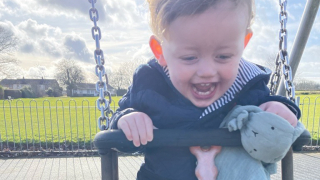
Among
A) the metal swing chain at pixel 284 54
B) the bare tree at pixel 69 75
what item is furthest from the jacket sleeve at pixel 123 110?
the bare tree at pixel 69 75

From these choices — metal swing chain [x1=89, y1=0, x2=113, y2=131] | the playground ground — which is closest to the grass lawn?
the playground ground

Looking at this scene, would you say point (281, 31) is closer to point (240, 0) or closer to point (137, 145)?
point (240, 0)

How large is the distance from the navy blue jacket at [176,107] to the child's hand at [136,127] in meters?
0.07

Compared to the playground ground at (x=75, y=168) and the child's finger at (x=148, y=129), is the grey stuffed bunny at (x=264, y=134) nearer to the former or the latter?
the child's finger at (x=148, y=129)

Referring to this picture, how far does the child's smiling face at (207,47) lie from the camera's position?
874 mm

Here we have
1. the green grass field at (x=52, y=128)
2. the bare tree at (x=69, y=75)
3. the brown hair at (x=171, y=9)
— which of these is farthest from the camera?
the bare tree at (x=69, y=75)

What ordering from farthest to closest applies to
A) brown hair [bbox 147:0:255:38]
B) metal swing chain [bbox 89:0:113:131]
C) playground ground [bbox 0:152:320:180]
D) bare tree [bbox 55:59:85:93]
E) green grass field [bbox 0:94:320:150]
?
bare tree [bbox 55:59:85:93], green grass field [bbox 0:94:320:150], playground ground [bbox 0:152:320:180], metal swing chain [bbox 89:0:113:131], brown hair [bbox 147:0:255:38]

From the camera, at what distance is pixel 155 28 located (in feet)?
3.31

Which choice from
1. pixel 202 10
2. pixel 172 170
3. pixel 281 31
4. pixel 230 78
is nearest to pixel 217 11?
pixel 202 10

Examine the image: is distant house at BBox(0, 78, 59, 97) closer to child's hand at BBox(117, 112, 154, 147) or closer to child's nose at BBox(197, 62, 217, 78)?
child's hand at BBox(117, 112, 154, 147)

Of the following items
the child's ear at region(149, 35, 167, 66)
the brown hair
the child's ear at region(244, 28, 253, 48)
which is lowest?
the child's ear at region(149, 35, 167, 66)

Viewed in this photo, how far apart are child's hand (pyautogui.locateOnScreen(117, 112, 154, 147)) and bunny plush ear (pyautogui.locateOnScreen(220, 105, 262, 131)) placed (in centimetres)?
27

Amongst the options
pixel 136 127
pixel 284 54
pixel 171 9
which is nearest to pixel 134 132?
pixel 136 127

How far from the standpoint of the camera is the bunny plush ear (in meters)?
0.94
